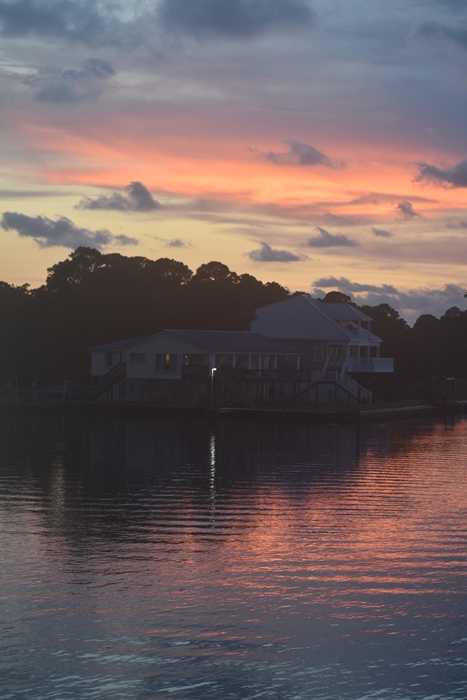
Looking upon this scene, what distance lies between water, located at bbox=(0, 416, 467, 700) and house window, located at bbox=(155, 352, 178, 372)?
134 feet

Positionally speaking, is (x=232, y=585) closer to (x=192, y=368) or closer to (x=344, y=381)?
(x=192, y=368)

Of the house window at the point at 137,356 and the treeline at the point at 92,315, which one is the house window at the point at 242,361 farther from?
the treeline at the point at 92,315

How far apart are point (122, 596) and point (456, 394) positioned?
8693cm

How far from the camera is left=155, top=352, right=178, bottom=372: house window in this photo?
82.4 meters

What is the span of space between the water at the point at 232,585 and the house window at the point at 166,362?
40.8m

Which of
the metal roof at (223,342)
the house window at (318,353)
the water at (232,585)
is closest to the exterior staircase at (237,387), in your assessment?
the metal roof at (223,342)

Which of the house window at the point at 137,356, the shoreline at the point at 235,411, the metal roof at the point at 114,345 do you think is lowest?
the shoreline at the point at 235,411

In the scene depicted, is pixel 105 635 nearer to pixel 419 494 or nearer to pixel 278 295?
pixel 419 494

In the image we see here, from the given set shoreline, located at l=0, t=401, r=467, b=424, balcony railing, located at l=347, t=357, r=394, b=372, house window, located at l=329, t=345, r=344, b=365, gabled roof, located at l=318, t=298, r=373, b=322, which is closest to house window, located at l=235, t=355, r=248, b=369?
shoreline, located at l=0, t=401, r=467, b=424

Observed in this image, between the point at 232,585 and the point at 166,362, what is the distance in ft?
207

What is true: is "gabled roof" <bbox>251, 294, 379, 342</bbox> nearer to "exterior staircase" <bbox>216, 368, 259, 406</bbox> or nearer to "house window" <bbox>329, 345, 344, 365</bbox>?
"house window" <bbox>329, 345, 344, 365</bbox>

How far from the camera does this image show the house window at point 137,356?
274 feet

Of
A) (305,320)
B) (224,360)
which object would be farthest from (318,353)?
(224,360)

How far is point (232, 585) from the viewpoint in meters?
20.1
